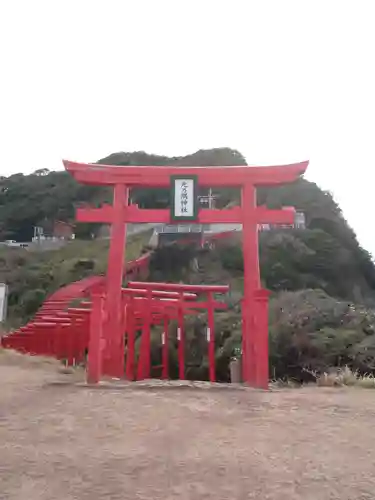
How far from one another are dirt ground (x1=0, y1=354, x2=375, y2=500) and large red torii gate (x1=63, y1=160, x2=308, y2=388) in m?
3.35

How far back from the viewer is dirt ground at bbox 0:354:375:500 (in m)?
3.36

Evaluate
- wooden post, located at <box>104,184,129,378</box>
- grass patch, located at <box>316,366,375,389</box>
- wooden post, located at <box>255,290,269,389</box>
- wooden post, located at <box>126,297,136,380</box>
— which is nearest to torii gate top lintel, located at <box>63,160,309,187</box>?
wooden post, located at <box>104,184,129,378</box>

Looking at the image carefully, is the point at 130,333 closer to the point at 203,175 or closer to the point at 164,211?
the point at 164,211

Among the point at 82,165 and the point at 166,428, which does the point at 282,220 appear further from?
the point at 166,428

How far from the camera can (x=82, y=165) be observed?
33.3 ft

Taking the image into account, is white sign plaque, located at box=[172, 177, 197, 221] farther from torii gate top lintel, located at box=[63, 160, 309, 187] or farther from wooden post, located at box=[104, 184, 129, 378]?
wooden post, located at box=[104, 184, 129, 378]

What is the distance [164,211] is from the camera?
9891 millimetres

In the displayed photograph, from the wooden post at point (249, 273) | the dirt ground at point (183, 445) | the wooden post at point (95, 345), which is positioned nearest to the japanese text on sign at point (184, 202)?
the wooden post at point (249, 273)

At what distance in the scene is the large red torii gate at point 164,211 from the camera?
9414 mm

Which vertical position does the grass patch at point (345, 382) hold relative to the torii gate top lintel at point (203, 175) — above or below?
below

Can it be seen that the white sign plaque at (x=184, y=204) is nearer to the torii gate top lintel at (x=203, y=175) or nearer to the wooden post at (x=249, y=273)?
the torii gate top lintel at (x=203, y=175)

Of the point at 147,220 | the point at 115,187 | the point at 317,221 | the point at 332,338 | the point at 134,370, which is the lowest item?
the point at 134,370

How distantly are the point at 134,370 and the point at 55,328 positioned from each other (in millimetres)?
2942

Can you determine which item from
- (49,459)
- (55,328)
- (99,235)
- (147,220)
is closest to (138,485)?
(49,459)
